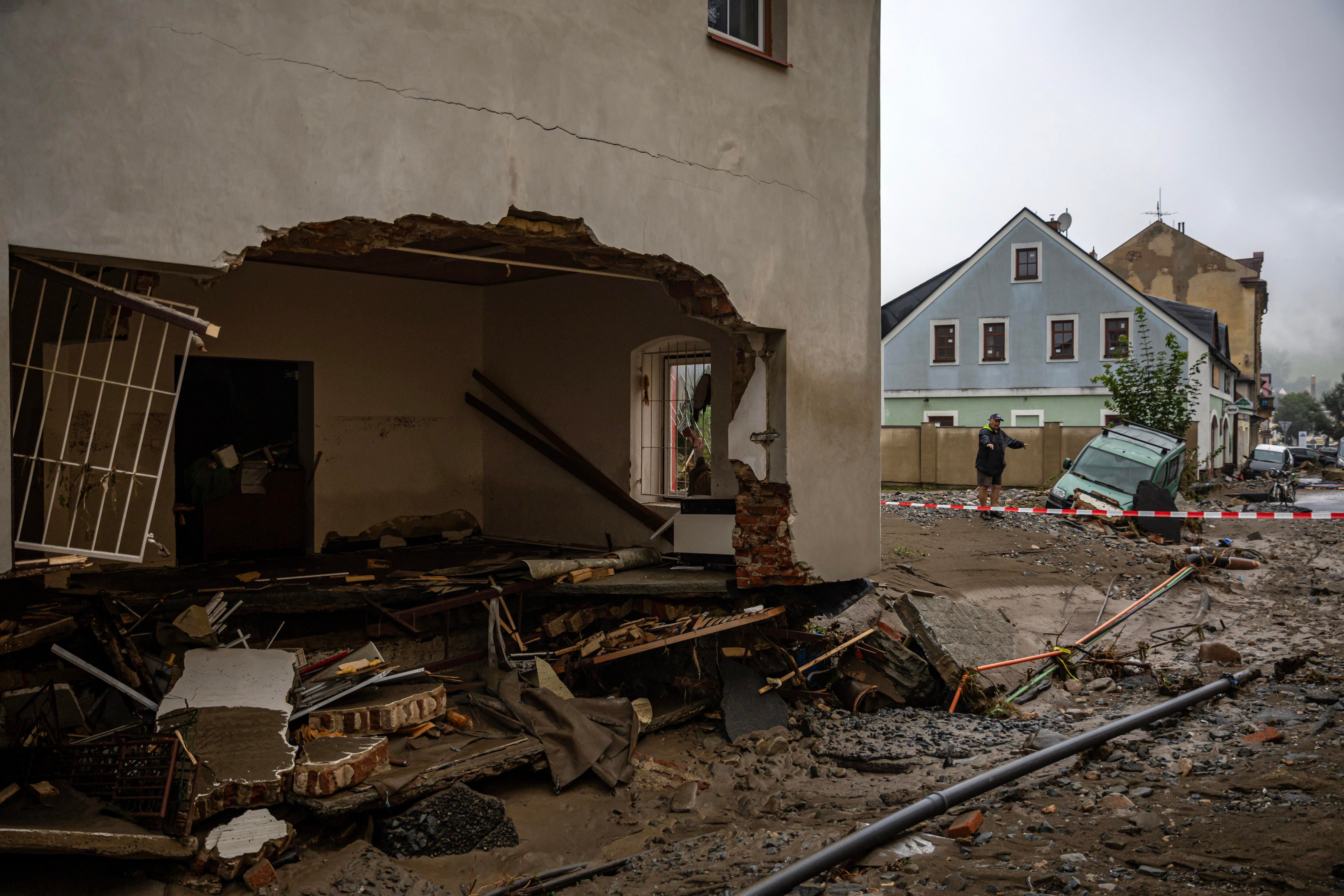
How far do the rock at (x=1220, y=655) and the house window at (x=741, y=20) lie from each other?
270 inches

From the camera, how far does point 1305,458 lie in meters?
39.8

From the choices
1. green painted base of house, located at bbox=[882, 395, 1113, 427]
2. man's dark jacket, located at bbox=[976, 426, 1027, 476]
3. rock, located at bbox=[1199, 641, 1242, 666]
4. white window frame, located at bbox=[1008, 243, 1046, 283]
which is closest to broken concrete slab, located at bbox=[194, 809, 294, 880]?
rock, located at bbox=[1199, 641, 1242, 666]

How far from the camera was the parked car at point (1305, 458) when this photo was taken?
1544 inches

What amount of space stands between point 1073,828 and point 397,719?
168 inches

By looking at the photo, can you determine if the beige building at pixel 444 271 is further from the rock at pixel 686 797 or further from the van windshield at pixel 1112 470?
the van windshield at pixel 1112 470

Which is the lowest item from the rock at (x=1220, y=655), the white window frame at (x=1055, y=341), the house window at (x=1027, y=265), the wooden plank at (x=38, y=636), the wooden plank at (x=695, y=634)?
the rock at (x=1220, y=655)

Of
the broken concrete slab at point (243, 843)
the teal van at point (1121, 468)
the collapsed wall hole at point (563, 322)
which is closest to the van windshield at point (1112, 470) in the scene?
the teal van at point (1121, 468)

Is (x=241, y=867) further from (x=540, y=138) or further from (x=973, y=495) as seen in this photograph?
(x=973, y=495)

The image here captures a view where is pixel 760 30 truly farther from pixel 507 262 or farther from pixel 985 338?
pixel 985 338

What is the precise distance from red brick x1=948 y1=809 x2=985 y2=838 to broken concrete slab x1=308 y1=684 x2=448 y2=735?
3.62 metres

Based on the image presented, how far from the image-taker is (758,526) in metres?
8.02

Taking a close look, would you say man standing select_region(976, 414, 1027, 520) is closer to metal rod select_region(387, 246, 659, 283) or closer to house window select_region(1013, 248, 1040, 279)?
metal rod select_region(387, 246, 659, 283)

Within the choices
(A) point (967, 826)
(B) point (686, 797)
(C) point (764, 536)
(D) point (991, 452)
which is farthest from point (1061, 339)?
(A) point (967, 826)

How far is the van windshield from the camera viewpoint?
16.1 metres
